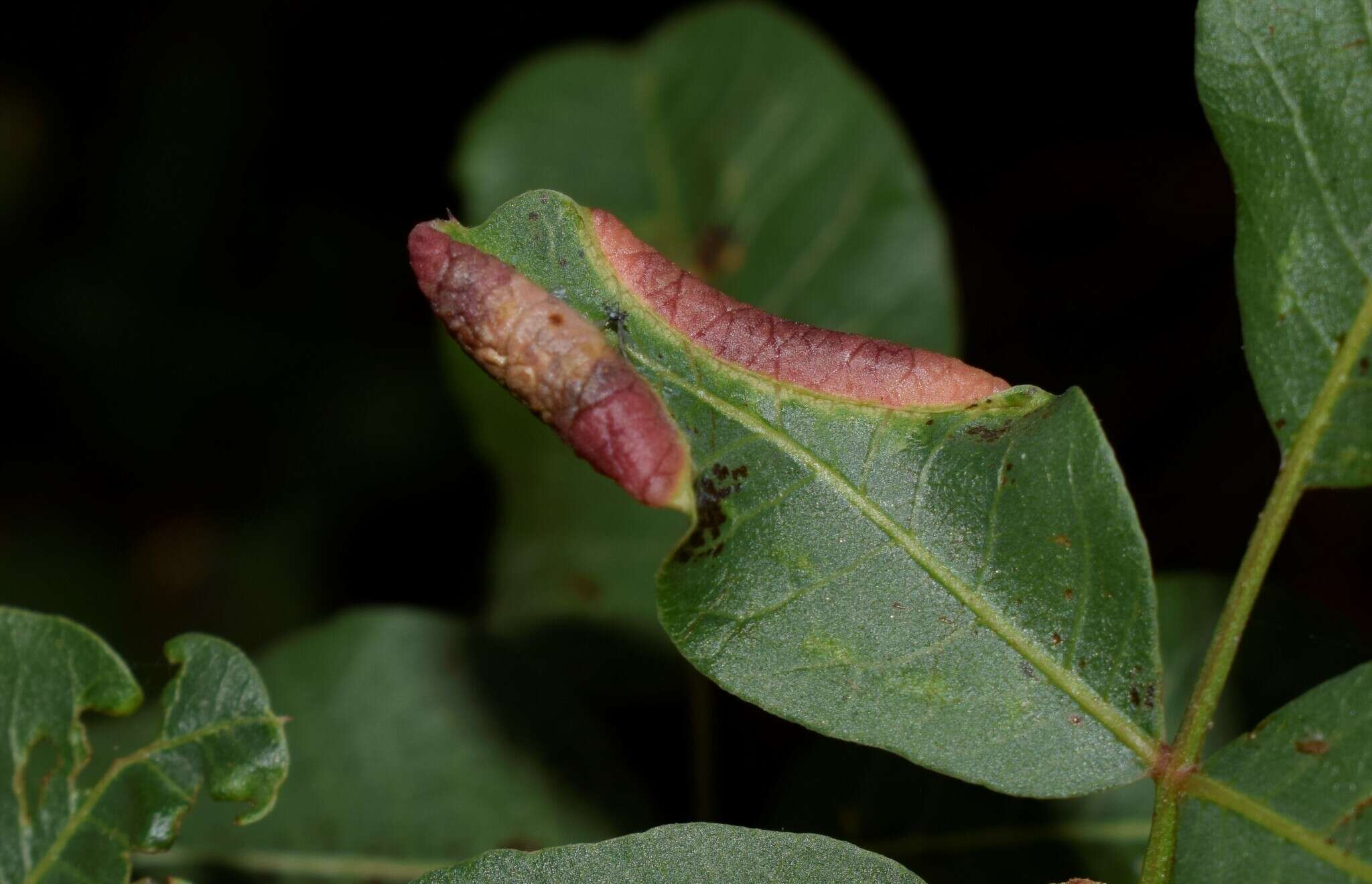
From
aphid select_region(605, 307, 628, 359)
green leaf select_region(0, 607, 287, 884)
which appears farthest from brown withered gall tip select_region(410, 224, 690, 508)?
green leaf select_region(0, 607, 287, 884)

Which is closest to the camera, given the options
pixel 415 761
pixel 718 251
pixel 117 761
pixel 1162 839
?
pixel 1162 839

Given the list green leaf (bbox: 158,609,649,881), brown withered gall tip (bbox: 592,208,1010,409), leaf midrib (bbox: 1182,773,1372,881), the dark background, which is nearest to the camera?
leaf midrib (bbox: 1182,773,1372,881)

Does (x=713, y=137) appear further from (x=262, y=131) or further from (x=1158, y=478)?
(x=262, y=131)

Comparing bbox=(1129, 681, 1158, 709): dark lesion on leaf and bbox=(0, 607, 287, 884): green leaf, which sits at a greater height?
bbox=(1129, 681, 1158, 709): dark lesion on leaf

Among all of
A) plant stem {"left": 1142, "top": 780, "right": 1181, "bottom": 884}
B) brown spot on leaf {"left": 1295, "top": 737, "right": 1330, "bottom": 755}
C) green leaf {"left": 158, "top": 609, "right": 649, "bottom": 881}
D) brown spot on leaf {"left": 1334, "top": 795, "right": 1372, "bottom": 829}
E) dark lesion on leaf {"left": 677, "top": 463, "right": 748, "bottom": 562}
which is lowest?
green leaf {"left": 158, "top": 609, "right": 649, "bottom": 881}

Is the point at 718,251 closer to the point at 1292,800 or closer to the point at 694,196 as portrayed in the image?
the point at 694,196

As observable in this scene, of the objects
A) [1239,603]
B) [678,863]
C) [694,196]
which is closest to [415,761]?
[678,863]

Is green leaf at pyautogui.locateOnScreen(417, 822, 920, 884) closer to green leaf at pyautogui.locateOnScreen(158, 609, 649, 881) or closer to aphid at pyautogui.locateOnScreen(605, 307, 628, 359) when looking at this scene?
aphid at pyautogui.locateOnScreen(605, 307, 628, 359)

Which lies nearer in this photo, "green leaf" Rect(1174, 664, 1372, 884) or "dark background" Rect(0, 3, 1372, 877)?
"green leaf" Rect(1174, 664, 1372, 884)
